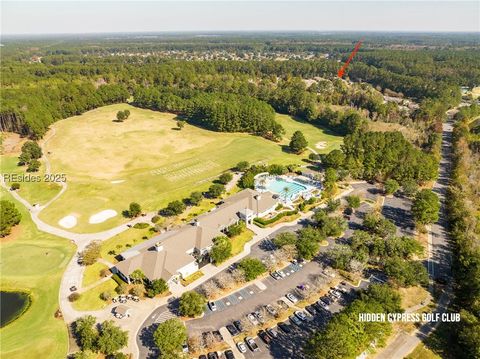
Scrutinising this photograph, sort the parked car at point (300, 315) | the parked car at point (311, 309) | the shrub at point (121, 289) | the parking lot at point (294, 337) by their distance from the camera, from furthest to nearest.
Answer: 1. the shrub at point (121, 289)
2. the parked car at point (311, 309)
3. the parked car at point (300, 315)
4. the parking lot at point (294, 337)

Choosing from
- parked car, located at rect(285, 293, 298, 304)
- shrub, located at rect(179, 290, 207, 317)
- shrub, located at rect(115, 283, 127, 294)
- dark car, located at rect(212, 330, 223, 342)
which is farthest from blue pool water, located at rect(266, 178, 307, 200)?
shrub, located at rect(115, 283, 127, 294)

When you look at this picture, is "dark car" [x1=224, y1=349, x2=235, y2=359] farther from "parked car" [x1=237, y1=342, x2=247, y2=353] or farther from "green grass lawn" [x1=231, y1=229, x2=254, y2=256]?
"green grass lawn" [x1=231, y1=229, x2=254, y2=256]

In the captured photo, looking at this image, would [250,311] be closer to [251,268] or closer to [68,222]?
[251,268]

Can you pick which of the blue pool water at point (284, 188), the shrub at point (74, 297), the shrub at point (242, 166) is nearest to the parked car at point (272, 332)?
the shrub at point (74, 297)

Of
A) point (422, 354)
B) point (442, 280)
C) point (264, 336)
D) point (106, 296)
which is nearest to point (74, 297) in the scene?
point (106, 296)

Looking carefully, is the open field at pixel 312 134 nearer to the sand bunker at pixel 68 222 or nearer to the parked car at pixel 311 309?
→ the parked car at pixel 311 309
